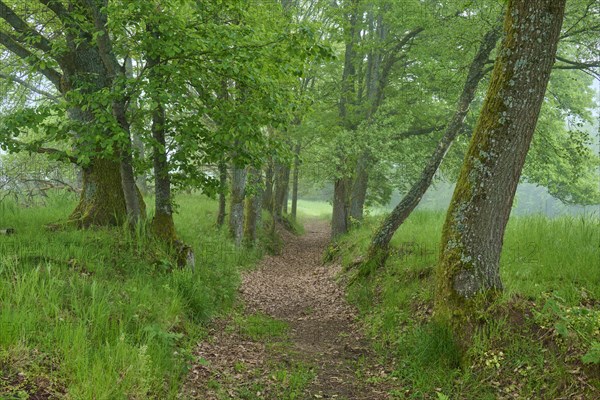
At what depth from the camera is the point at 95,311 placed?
15.2ft

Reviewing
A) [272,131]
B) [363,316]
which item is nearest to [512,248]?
[363,316]

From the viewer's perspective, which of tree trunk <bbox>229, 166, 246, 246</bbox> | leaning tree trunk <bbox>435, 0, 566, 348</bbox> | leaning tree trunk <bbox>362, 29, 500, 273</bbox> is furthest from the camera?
tree trunk <bbox>229, 166, 246, 246</bbox>

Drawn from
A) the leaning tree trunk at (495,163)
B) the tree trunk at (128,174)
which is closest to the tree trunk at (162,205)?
the tree trunk at (128,174)

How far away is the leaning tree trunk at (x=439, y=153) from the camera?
28.1 feet

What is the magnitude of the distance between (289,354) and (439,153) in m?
5.36

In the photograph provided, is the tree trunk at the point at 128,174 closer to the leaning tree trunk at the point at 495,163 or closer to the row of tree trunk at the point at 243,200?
the row of tree trunk at the point at 243,200

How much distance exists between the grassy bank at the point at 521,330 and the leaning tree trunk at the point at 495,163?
353 millimetres

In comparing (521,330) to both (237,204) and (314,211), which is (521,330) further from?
(314,211)

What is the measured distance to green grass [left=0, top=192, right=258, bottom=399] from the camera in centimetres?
355

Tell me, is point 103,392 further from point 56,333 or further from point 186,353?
point 186,353

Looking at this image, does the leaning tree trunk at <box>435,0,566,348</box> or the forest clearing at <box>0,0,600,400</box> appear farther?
the leaning tree trunk at <box>435,0,566,348</box>

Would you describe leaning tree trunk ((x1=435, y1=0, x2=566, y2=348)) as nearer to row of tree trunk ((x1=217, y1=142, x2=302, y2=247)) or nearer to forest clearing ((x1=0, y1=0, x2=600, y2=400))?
forest clearing ((x1=0, y1=0, x2=600, y2=400))

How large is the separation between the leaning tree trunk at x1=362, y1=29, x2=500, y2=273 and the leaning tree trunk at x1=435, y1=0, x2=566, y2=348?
326cm

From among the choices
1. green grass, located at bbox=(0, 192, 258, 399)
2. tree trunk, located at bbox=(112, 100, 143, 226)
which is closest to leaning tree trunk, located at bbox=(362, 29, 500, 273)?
green grass, located at bbox=(0, 192, 258, 399)
